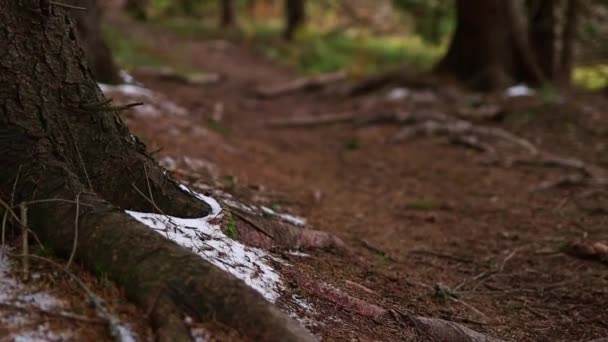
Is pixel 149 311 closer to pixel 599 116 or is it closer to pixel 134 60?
pixel 599 116

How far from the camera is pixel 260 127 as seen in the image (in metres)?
10.3

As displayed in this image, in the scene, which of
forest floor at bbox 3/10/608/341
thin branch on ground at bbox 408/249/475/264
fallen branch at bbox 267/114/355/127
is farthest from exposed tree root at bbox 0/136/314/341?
fallen branch at bbox 267/114/355/127

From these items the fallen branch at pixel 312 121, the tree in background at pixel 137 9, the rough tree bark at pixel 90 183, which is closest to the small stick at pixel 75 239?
the rough tree bark at pixel 90 183

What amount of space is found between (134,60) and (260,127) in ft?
14.0

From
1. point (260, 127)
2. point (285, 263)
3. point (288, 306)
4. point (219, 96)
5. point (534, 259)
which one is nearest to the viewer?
point (288, 306)

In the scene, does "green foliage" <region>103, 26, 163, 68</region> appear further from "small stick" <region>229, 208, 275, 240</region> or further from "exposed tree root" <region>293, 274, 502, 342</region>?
"exposed tree root" <region>293, 274, 502, 342</region>

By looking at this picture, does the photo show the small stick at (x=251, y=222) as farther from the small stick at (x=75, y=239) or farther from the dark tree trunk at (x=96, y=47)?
the dark tree trunk at (x=96, y=47)

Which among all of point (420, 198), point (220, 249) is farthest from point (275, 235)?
point (420, 198)

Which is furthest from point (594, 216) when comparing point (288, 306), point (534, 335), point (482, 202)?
point (288, 306)

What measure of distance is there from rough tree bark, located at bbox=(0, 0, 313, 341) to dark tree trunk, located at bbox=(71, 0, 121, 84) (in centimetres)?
467

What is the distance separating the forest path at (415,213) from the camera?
12.5ft

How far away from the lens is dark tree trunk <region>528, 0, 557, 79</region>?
11414 millimetres

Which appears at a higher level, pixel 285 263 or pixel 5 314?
pixel 5 314

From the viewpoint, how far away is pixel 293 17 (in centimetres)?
2122
